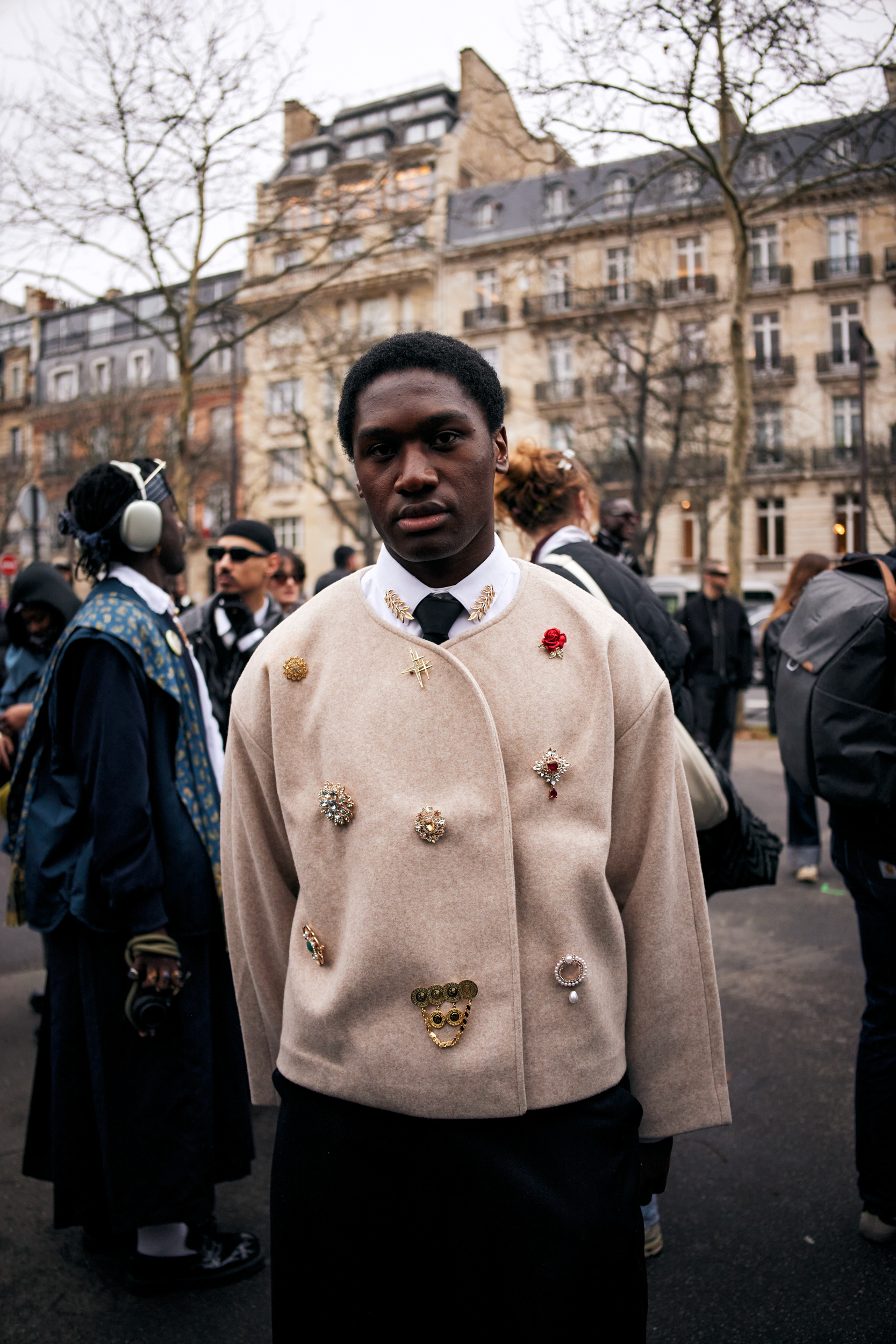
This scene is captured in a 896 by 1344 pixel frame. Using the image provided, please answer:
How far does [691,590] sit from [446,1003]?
3114 centimetres

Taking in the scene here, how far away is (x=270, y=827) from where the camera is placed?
1770 mm

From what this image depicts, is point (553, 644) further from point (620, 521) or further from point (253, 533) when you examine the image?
point (620, 521)

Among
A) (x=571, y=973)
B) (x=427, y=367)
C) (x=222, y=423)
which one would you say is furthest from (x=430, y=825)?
(x=222, y=423)

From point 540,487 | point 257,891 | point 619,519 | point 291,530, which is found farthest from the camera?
point 291,530

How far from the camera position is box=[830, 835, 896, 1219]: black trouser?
2854 millimetres

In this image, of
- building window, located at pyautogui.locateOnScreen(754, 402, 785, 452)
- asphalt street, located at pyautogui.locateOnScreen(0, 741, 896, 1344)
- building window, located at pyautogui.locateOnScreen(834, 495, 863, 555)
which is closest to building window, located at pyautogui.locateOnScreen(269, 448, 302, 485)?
building window, located at pyautogui.locateOnScreen(754, 402, 785, 452)

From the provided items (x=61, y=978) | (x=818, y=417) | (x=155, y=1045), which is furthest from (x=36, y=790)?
(x=818, y=417)

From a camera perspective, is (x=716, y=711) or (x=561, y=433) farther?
(x=561, y=433)

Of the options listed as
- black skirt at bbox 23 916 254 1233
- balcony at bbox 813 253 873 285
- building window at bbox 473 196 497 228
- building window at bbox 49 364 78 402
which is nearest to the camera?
black skirt at bbox 23 916 254 1233

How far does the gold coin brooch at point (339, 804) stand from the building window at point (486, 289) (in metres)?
38.4

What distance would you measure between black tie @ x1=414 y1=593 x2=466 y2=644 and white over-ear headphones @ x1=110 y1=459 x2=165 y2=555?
1491mm

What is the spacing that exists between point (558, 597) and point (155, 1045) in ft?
5.80

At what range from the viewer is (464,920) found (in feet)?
4.93

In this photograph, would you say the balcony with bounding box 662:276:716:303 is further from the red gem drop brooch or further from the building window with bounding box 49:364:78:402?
the red gem drop brooch
